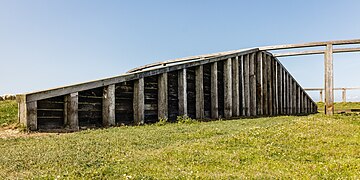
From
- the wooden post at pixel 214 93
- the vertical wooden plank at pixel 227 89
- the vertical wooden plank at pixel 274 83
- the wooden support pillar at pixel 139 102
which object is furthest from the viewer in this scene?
the vertical wooden plank at pixel 274 83

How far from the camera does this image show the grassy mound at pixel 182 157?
4816mm

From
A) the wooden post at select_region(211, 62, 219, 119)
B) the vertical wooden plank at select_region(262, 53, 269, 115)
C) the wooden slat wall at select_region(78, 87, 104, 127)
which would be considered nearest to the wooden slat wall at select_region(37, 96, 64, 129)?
the wooden slat wall at select_region(78, 87, 104, 127)

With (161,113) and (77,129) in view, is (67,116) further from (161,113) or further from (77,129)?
(161,113)

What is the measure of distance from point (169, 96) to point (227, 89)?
412 centimetres

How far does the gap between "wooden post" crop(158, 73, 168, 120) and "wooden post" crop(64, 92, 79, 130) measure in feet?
11.7

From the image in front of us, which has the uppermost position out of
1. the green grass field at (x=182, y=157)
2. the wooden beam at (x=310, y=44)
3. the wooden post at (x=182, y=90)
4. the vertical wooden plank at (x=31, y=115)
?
the wooden beam at (x=310, y=44)

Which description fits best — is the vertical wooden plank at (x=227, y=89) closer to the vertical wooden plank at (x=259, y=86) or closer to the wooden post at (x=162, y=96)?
the vertical wooden plank at (x=259, y=86)

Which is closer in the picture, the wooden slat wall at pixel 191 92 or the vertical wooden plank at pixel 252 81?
the wooden slat wall at pixel 191 92

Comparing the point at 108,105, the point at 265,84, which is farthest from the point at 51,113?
the point at 265,84

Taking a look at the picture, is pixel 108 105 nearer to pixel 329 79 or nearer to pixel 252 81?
pixel 252 81

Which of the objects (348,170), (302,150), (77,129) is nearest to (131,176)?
(348,170)

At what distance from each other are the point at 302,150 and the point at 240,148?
130 cm

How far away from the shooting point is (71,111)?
10641 millimetres

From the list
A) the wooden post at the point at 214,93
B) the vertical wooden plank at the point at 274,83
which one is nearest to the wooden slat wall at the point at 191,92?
the wooden post at the point at 214,93
